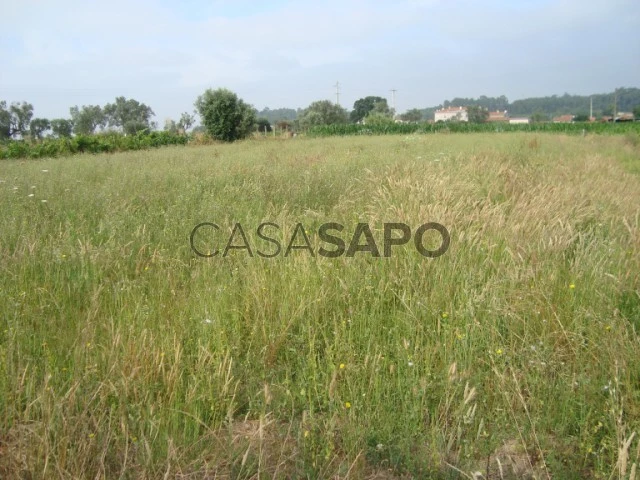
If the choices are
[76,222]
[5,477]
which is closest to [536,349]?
[5,477]

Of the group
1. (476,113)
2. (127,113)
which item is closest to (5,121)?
(127,113)

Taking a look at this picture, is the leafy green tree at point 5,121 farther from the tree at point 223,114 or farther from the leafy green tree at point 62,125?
the tree at point 223,114

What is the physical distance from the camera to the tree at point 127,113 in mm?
56375

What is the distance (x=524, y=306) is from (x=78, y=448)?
2.56 metres

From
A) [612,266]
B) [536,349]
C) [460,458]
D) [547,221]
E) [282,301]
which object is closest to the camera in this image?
[460,458]

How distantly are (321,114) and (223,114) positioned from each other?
33.1m

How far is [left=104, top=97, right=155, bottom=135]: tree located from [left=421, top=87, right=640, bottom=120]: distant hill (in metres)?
79.4

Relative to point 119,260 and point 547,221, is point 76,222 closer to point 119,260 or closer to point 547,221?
point 119,260

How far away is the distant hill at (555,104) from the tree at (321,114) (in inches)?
2372

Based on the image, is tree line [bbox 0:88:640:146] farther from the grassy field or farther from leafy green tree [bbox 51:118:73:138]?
the grassy field

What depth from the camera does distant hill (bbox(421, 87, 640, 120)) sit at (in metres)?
95.3

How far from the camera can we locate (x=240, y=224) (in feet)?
15.3

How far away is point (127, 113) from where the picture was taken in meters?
59.4

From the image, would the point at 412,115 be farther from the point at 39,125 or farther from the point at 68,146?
the point at 68,146
